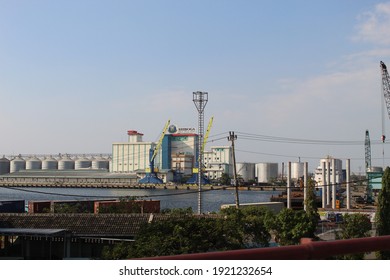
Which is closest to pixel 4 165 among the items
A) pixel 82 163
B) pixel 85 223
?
pixel 82 163

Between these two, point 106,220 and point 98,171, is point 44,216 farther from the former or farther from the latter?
point 98,171

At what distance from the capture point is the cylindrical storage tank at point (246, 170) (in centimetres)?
8688

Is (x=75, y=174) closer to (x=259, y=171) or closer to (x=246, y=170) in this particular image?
(x=246, y=170)

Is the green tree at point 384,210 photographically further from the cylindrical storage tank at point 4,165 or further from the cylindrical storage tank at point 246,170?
the cylindrical storage tank at point 4,165

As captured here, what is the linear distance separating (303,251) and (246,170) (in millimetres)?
87202

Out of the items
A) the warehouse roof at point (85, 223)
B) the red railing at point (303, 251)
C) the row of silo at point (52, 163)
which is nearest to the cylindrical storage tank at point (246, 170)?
the row of silo at point (52, 163)

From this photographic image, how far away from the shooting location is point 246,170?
87.9 m

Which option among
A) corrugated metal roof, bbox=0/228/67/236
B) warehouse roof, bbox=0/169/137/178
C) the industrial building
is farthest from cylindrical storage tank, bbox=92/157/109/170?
corrugated metal roof, bbox=0/228/67/236

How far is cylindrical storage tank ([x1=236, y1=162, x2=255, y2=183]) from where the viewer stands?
86.9m

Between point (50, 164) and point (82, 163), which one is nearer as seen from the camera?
point (82, 163)

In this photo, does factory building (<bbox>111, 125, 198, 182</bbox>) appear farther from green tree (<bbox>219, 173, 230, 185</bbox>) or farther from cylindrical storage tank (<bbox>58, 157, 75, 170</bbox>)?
cylindrical storage tank (<bbox>58, 157, 75, 170</bbox>)

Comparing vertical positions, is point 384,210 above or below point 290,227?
above

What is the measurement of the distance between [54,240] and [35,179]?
209 ft

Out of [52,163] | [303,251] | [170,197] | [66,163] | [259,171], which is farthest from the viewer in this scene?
[52,163]
